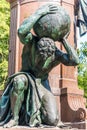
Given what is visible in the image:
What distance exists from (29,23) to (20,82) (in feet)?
2.75

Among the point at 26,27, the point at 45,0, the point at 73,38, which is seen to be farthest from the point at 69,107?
the point at 26,27

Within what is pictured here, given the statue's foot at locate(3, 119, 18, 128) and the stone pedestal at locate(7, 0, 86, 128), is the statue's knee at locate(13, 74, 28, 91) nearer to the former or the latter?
the statue's foot at locate(3, 119, 18, 128)

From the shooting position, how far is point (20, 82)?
5258 mm

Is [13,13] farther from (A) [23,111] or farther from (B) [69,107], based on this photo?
(A) [23,111]

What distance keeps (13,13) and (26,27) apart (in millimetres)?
5395

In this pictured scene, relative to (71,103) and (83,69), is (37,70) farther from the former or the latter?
(83,69)

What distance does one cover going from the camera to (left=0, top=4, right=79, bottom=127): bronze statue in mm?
5277

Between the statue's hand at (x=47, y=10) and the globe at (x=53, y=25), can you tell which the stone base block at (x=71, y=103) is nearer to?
the globe at (x=53, y=25)

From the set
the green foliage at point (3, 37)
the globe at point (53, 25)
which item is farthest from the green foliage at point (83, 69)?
the globe at point (53, 25)

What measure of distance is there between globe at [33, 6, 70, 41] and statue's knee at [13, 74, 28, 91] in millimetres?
684

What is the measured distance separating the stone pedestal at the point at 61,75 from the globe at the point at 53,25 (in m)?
3.15

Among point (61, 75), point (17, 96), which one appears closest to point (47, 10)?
point (17, 96)

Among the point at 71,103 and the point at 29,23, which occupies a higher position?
the point at 29,23

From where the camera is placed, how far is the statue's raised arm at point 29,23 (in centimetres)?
526
